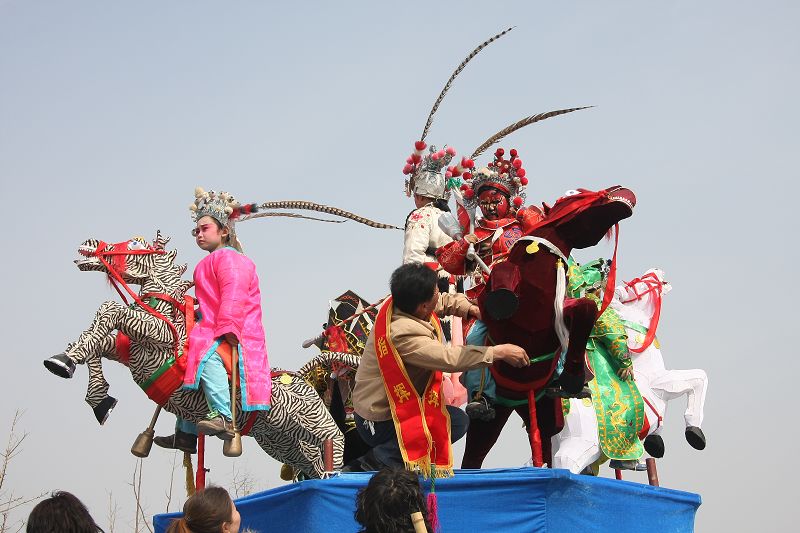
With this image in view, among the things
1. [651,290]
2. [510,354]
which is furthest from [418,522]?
[651,290]

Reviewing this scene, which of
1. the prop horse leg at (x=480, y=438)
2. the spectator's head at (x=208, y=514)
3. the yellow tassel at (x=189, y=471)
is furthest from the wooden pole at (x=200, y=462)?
the spectator's head at (x=208, y=514)

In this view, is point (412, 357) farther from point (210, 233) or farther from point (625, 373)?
point (625, 373)

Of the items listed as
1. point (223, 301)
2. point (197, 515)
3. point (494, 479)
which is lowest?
point (197, 515)

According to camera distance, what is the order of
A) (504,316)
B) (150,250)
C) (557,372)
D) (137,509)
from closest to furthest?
(504,316) → (557,372) → (150,250) → (137,509)

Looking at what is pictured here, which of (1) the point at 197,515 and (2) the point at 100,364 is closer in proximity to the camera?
(1) the point at 197,515

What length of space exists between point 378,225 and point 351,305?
0.63 meters

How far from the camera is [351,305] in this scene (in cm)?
772

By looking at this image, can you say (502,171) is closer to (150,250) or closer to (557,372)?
(557,372)

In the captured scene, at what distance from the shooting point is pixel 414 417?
202 inches

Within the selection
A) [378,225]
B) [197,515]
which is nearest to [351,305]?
[378,225]

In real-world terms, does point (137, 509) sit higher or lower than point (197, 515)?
higher

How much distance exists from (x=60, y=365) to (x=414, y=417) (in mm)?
Answer: 2139

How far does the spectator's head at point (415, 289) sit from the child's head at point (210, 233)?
208cm

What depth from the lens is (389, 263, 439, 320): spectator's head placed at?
16.9 ft
